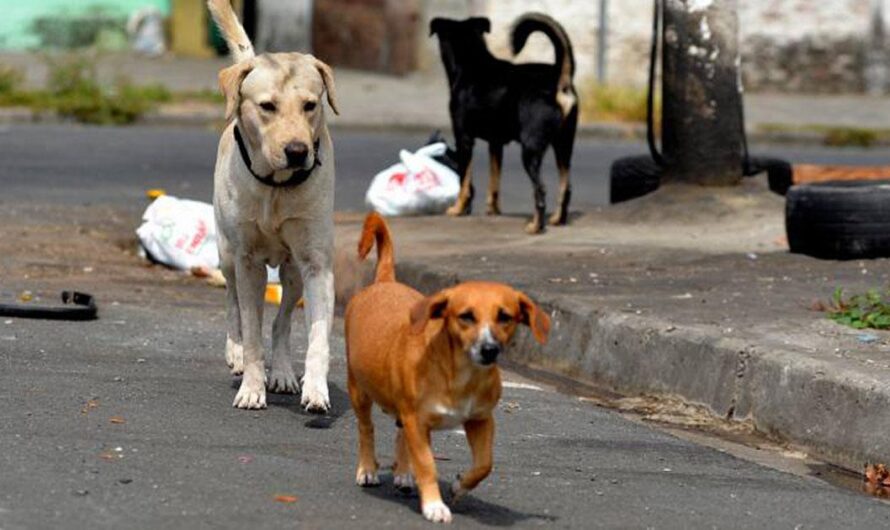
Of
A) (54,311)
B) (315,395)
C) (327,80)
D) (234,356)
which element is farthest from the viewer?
(54,311)

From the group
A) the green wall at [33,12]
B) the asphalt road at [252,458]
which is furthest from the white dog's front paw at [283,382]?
the green wall at [33,12]

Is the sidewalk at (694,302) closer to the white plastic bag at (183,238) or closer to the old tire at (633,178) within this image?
the old tire at (633,178)

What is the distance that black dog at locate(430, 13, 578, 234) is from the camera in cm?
1276

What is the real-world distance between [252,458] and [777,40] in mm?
19542

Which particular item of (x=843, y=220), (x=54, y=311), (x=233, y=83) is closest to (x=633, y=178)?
(x=843, y=220)

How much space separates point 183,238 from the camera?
39.2 feet

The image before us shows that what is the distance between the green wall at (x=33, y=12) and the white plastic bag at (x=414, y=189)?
1470cm

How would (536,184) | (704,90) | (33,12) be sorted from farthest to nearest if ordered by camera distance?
1. (33,12)
2. (704,90)
3. (536,184)

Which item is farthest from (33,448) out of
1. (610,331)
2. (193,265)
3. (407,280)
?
(193,265)

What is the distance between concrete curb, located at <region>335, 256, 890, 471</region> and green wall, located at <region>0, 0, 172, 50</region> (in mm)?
18502

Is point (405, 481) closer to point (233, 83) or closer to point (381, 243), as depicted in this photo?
point (381, 243)

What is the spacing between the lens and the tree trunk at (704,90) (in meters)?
13.1

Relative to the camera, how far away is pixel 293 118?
25.2ft

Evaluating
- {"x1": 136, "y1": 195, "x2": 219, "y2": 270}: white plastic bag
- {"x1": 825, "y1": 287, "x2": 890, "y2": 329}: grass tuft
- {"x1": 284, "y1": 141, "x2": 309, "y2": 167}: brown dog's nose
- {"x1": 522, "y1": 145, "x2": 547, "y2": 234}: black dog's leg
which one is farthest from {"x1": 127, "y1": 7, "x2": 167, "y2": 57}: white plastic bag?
{"x1": 284, "y1": 141, "x2": 309, "y2": 167}: brown dog's nose
